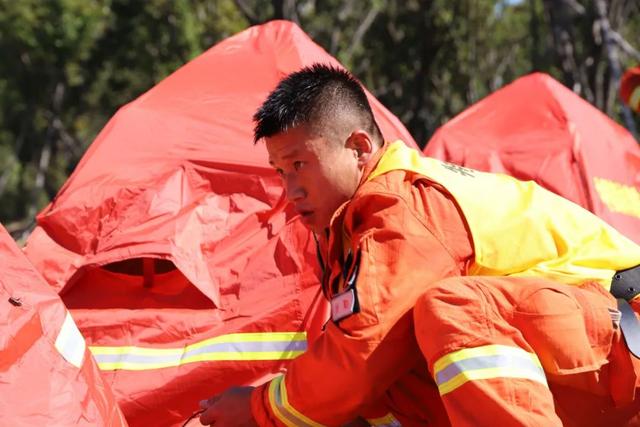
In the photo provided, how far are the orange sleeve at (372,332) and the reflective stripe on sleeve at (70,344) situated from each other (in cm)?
47

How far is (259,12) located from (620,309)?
14.1 metres

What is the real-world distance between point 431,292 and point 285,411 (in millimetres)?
466

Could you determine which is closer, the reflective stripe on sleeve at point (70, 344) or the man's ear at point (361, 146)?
the reflective stripe on sleeve at point (70, 344)

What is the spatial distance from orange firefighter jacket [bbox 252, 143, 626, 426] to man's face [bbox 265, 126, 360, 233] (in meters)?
0.10

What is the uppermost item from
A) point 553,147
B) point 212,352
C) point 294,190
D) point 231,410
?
point 294,190

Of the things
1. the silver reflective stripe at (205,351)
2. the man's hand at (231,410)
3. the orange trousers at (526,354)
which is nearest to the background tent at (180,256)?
the silver reflective stripe at (205,351)

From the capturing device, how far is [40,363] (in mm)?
1973

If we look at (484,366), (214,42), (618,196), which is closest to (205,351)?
(484,366)

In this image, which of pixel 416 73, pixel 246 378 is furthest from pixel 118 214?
pixel 416 73

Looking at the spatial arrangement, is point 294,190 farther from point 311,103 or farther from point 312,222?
point 311,103

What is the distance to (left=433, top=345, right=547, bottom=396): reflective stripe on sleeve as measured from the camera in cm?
171

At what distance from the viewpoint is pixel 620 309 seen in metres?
2.02

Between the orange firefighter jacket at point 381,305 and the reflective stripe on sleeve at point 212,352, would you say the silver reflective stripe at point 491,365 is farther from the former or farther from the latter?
the reflective stripe on sleeve at point 212,352

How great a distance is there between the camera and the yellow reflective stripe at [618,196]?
4395 millimetres
